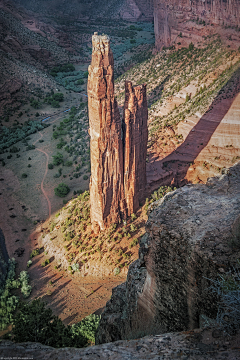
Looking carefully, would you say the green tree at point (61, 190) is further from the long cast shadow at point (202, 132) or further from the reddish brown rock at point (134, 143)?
the reddish brown rock at point (134, 143)

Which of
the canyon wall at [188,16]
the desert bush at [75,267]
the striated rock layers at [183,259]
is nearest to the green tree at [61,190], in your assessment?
the desert bush at [75,267]

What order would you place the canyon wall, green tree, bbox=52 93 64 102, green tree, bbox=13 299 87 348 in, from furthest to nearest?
green tree, bbox=52 93 64 102, the canyon wall, green tree, bbox=13 299 87 348

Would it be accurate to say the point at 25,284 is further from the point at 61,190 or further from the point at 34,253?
the point at 61,190

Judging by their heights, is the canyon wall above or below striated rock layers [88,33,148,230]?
above

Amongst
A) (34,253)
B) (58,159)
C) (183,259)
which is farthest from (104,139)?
(58,159)

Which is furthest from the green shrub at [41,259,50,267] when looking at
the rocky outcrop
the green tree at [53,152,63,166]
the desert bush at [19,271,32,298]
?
the green tree at [53,152,63,166]

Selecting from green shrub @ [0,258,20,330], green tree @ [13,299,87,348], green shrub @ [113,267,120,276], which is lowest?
green shrub @ [0,258,20,330]

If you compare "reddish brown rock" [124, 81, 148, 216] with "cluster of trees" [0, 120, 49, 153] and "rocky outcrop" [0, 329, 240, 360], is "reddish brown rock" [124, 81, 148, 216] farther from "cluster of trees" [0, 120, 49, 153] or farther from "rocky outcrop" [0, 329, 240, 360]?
"cluster of trees" [0, 120, 49, 153]
